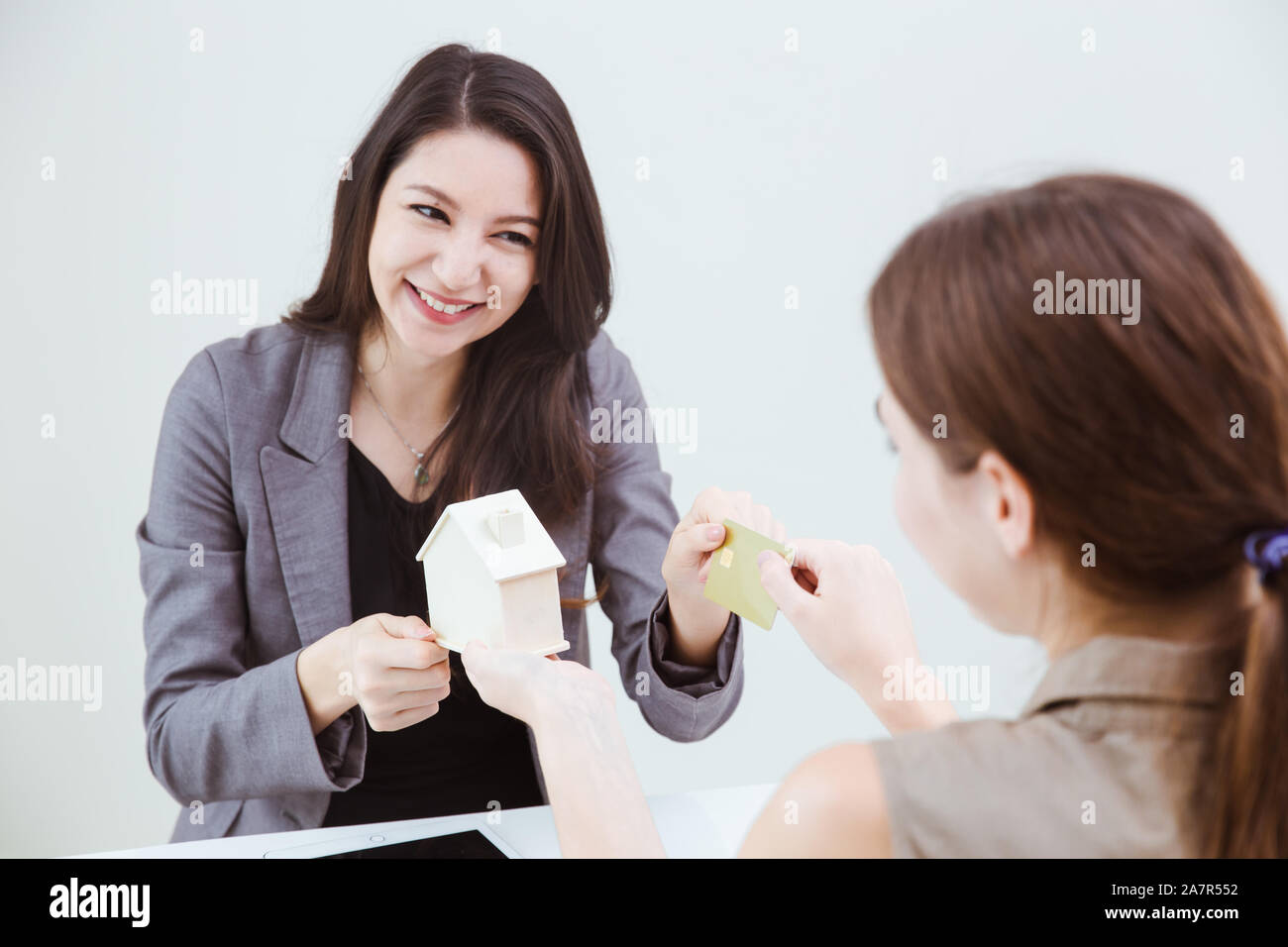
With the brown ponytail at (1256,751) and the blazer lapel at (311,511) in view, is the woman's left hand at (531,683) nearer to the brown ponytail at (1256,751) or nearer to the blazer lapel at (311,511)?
the blazer lapel at (311,511)

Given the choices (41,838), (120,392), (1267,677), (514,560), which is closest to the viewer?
(1267,677)

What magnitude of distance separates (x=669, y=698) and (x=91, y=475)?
1406mm

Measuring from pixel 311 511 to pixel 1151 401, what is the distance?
3.91 feet

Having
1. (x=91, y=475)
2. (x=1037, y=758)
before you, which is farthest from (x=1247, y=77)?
(x=91, y=475)

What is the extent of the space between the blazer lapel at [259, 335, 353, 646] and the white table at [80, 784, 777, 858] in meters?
0.35

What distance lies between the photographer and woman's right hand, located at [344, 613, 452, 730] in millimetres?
1220

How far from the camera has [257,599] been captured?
1.56m

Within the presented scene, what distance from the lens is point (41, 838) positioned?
228 centimetres

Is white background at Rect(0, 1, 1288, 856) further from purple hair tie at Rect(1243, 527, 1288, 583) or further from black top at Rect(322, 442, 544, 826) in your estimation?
purple hair tie at Rect(1243, 527, 1288, 583)

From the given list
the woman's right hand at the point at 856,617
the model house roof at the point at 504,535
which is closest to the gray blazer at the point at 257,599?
the woman's right hand at the point at 856,617

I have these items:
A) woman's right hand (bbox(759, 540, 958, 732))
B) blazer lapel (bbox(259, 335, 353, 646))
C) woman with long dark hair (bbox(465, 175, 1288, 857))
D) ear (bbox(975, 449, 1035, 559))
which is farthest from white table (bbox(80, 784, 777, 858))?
ear (bbox(975, 449, 1035, 559))

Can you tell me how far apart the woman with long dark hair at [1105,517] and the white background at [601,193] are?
1.16m

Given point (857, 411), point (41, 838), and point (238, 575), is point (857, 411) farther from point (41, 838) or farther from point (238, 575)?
point (41, 838)
